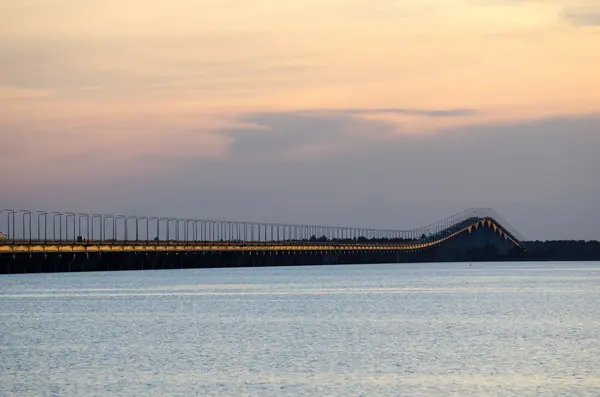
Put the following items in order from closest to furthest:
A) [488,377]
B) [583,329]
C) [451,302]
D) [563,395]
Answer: [563,395]
[488,377]
[583,329]
[451,302]

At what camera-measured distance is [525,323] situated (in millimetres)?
71938

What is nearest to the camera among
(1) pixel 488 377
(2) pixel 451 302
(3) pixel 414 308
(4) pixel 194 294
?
(1) pixel 488 377

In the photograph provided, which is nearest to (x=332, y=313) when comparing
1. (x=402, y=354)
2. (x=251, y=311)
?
(x=251, y=311)

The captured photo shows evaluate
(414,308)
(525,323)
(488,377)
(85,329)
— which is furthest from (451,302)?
(488,377)

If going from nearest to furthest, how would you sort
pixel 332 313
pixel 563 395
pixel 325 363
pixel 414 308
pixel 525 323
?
pixel 563 395
pixel 325 363
pixel 525 323
pixel 332 313
pixel 414 308

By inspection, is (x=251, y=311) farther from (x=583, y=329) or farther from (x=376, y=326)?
(x=583, y=329)

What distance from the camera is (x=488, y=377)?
44.3 m

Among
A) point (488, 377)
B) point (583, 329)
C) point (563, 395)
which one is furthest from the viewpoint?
point (583, 329)

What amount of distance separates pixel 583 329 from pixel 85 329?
87.7ft

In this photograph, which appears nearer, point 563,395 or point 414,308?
point 563,395

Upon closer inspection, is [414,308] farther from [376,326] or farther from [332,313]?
[376,326]

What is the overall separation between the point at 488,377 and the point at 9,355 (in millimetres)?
20855

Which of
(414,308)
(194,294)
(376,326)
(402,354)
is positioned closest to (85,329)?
(376,326)

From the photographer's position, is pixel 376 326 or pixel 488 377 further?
pixel 376 326
